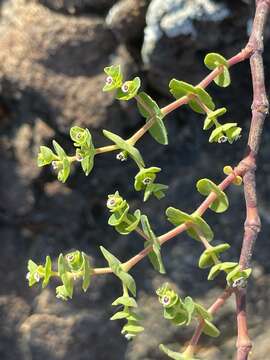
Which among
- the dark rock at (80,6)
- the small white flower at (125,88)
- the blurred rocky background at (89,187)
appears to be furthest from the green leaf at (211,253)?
the dark rock at (80,6)

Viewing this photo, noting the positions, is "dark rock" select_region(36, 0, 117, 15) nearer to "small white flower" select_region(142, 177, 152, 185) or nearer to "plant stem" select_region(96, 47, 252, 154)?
"plant stem" select_region(96, 47, 252, 154)

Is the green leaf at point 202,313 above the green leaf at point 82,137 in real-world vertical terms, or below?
below

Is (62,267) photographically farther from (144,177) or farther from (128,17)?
(128,17)

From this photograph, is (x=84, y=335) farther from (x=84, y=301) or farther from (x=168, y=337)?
(x=168, y=337)

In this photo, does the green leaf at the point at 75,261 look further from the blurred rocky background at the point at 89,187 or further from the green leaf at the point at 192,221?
the blurred rocky background at the point at 89,187

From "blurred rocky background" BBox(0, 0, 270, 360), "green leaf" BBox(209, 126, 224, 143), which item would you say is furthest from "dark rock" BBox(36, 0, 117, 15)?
"green leaf" BBox(209, 126, 224, 143)

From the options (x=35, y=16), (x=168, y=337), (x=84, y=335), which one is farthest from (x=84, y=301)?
(x=35, y=16)

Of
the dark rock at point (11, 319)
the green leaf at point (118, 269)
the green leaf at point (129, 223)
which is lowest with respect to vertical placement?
the green leaf at point (118, 269)
